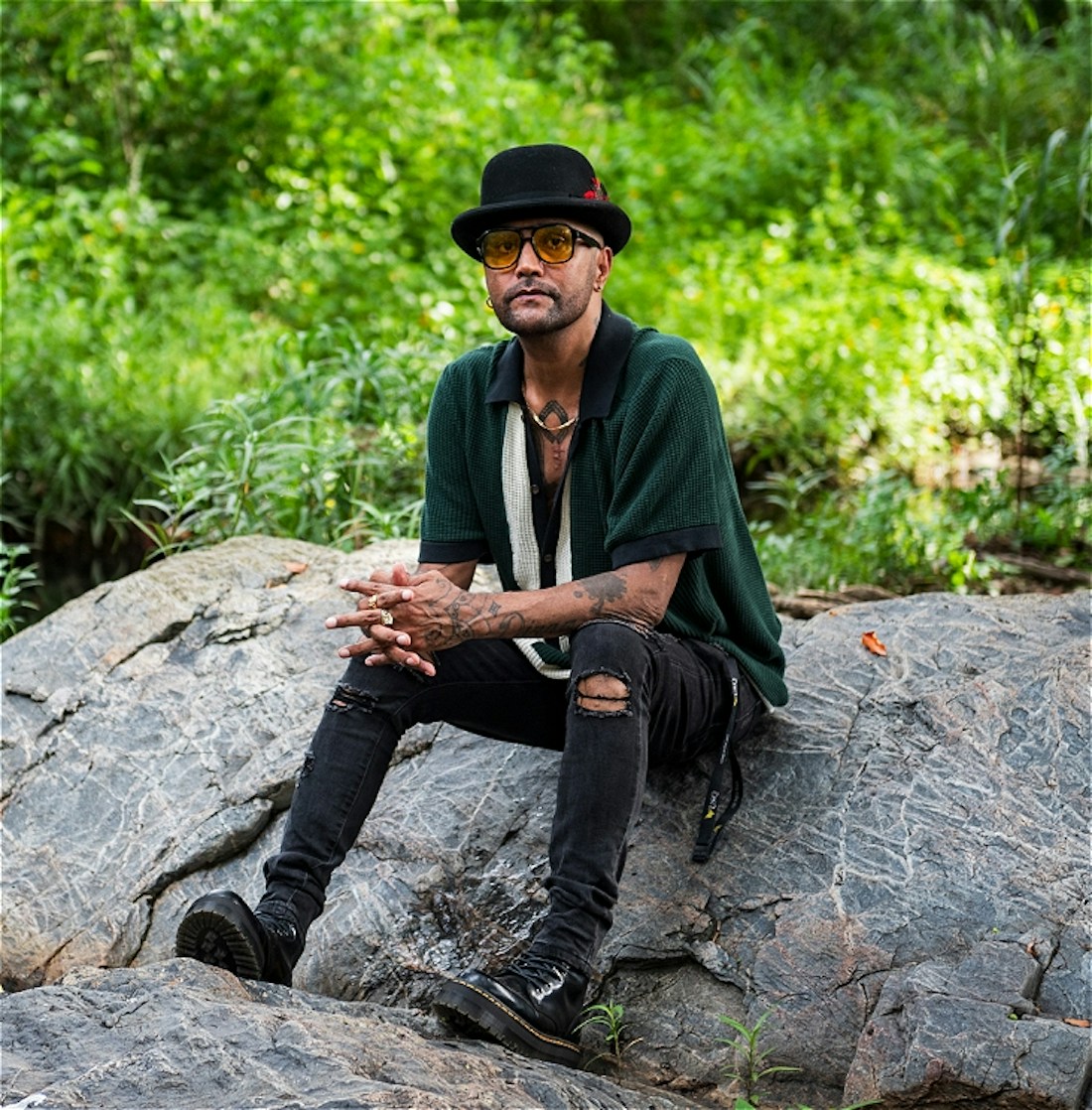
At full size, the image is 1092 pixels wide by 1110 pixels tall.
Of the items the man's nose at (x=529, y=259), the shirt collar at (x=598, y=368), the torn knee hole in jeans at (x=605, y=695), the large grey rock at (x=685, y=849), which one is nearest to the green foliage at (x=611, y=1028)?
the large grey rock at (x=685, y=849)

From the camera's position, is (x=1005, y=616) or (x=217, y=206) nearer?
(x=1005, y=616)

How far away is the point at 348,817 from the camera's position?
119 inches

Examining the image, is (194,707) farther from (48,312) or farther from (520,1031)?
(48,312)

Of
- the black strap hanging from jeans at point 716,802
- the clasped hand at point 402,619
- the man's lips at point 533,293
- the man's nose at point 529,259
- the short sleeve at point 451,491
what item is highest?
the man's nose at point 529,259

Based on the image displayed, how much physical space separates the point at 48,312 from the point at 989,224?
580 cm

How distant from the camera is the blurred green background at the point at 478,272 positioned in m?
5.84

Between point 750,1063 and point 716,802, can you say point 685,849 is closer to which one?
point 716,802

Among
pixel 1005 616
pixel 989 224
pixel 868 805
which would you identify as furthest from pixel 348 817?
pixel 989 224

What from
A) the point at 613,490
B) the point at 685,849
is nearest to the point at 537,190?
the point at 613,490

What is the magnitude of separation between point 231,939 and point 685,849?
106cm

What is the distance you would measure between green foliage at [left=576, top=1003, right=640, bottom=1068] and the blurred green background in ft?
8.34

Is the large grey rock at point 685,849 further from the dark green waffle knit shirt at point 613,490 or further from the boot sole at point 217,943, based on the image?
the dark green waffle knit shirt at point 613,490

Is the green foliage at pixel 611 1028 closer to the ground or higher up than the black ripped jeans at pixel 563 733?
closer to the ground

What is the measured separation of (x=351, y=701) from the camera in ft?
10.1
